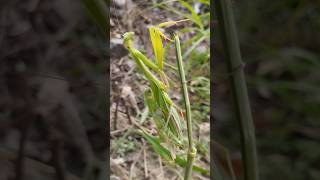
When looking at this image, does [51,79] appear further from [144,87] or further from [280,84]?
[144,87]

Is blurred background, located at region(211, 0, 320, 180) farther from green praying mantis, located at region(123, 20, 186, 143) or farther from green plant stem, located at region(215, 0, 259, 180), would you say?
green praying mantis, located at region(123, 20, 186, 143)

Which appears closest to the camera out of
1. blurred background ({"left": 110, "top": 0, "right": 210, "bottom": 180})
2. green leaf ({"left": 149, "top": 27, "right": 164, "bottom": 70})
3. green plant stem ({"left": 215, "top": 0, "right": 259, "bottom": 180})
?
green plant stem ({"left": 215, "top": 0, "right": 259, "bottom": 180})

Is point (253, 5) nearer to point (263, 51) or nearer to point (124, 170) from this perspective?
point (263, 51)

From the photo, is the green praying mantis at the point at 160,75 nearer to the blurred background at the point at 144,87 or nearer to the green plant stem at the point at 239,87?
the green plant stem at the point at 239,87

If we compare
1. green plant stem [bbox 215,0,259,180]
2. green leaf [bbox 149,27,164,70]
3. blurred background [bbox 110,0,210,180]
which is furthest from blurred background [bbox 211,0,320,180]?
blurred background [bbox 110,0,210,180]

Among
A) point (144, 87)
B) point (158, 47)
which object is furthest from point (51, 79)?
point (144, 87)

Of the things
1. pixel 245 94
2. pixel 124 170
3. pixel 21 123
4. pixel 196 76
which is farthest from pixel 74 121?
pixel 196 76

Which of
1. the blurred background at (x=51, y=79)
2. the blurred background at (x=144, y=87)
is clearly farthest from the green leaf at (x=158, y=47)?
the blurred background at (x=144, y=87)
